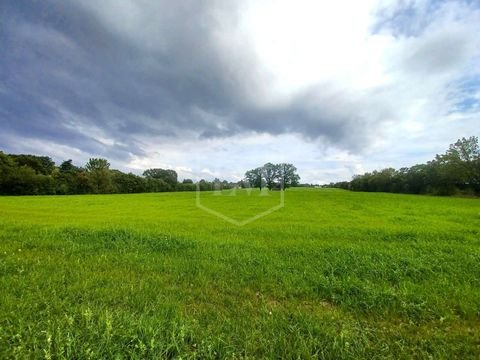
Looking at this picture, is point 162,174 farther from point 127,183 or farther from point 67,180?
point 67,180

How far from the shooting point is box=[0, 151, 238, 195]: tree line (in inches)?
3009

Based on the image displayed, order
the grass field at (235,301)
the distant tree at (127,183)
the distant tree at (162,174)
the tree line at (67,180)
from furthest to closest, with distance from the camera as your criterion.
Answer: the distant tree at (162,174) → the distant tree at (127,183) → the tree line at (67,180) → the grass field at (235,301)

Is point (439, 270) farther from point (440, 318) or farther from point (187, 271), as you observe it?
point (187, 271)

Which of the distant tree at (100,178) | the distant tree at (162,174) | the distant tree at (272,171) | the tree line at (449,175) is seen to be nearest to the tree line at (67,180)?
the distant tree at (100,178)

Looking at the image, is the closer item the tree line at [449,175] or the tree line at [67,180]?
the tree line at [449,175]

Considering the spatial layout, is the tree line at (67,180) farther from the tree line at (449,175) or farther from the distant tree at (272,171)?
the tree line at (449,175)

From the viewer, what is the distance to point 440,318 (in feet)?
13.5

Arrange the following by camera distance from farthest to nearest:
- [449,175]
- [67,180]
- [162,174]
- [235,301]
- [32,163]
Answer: [162,174] < [32,163] < [67,180] < [449,175] < [235,301]

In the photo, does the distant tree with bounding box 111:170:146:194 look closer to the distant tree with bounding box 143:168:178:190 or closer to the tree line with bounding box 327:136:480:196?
the distant tree with bounding box 143:168:178:190

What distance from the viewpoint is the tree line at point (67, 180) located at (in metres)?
76.4

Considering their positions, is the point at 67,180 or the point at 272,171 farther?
the point at 272,171

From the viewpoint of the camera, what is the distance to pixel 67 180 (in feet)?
294

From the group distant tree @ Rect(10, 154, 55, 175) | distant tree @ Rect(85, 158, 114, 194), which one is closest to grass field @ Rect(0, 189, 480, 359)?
distant tree @ Rect(85, 158, 114, 194)

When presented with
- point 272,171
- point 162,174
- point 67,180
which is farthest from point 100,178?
point 272,171
